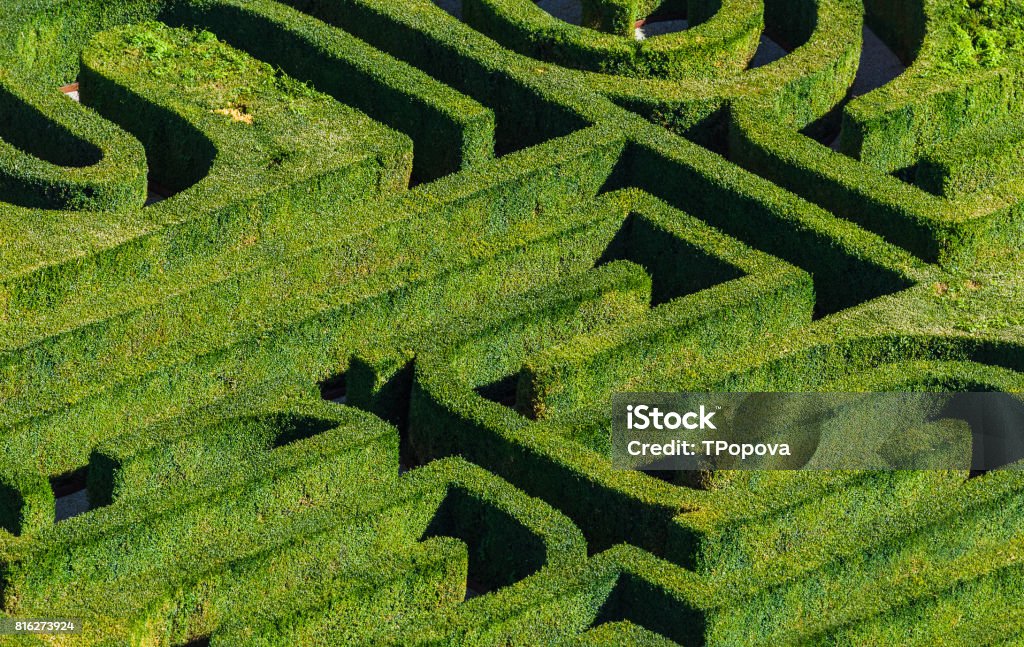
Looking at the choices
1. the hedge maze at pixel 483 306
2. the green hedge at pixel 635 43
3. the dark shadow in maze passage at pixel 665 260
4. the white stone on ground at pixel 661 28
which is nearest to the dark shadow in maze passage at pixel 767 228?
the hedge maze at pixel 483 306

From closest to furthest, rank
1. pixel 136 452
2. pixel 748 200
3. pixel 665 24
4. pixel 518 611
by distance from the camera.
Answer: pixel 518 611 < pixel 136 452 < pixel 748 200 < pixel 665 24

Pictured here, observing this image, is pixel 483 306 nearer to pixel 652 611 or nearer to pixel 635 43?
pixel 652 611

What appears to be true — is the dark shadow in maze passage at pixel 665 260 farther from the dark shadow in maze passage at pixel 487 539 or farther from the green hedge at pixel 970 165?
the dark shadow in maze passage at pixel 487 539

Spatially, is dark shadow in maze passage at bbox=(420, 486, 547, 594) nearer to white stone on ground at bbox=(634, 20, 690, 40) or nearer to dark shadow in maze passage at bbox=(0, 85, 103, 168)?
dark shadow in maze passage at bbox=(0, 85, 103, 168)

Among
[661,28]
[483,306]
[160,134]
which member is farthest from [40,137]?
[661,28]

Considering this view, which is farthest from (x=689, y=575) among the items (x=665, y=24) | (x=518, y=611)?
(x=665, y=24)

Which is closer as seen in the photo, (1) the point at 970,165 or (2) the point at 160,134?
(1) the point at 970,165

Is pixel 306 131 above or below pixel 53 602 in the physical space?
above

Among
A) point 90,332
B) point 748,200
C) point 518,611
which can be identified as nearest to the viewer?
point 518,611

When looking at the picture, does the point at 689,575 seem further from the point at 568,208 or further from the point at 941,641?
the point at 568,208
